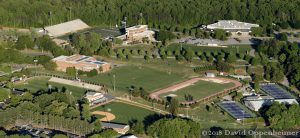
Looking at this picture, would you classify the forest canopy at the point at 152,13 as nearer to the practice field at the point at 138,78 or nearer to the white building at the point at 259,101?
the practice field at the point at 138,78

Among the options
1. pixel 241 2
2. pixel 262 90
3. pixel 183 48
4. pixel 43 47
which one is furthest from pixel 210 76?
pixel 241 2

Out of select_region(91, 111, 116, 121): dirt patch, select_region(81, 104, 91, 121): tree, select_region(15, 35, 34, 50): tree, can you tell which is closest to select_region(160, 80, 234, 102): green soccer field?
select_region(91, 111, 116, 121): dirt patch

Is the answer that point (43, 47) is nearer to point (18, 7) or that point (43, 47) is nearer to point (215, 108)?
point (18, 7)

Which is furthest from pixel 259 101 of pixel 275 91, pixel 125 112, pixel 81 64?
pixel 81 64

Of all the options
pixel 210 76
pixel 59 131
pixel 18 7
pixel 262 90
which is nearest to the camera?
pixel 59 131

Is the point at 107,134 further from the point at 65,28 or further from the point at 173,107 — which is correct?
the point at 65,28
